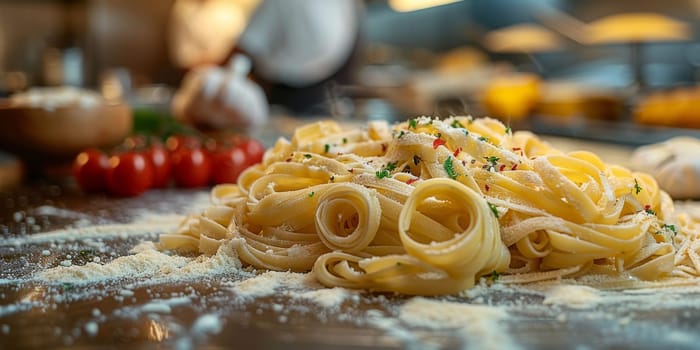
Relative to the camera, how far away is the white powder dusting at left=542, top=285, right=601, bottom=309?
150cm

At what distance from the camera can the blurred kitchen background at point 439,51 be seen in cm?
806

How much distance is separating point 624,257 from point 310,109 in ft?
18.8

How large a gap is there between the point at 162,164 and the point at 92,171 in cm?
29

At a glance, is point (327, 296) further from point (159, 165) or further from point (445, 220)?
point (159, 165)

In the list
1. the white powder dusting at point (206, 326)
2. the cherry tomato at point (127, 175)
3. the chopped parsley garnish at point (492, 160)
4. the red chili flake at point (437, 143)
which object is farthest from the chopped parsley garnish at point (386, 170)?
the cherry tomato at point (127, 175)

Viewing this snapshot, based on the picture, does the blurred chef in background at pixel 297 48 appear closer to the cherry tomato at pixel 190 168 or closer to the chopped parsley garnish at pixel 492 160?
the cherry tomato at pixel 190 168

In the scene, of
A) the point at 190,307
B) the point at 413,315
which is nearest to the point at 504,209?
the point at 413,315

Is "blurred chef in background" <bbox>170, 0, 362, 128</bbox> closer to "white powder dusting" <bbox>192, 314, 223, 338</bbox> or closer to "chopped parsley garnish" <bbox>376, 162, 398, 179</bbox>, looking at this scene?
"chopped parsley garnish" <bbox>376, 162, 398, 179</bbox>

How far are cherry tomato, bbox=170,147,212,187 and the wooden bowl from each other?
1.07 feet

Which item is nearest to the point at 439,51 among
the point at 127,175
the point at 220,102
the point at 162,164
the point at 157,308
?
the point at 220,102

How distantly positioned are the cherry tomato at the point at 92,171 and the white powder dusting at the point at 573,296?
1978 mm

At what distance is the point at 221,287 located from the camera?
5.40ft

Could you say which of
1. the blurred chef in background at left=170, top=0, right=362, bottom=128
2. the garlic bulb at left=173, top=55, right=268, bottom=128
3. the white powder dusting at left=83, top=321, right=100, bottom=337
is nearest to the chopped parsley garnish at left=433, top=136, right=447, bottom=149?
the white powder dusting at left=83, top=321, right=100, bottom=337

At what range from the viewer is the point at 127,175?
118 inches
